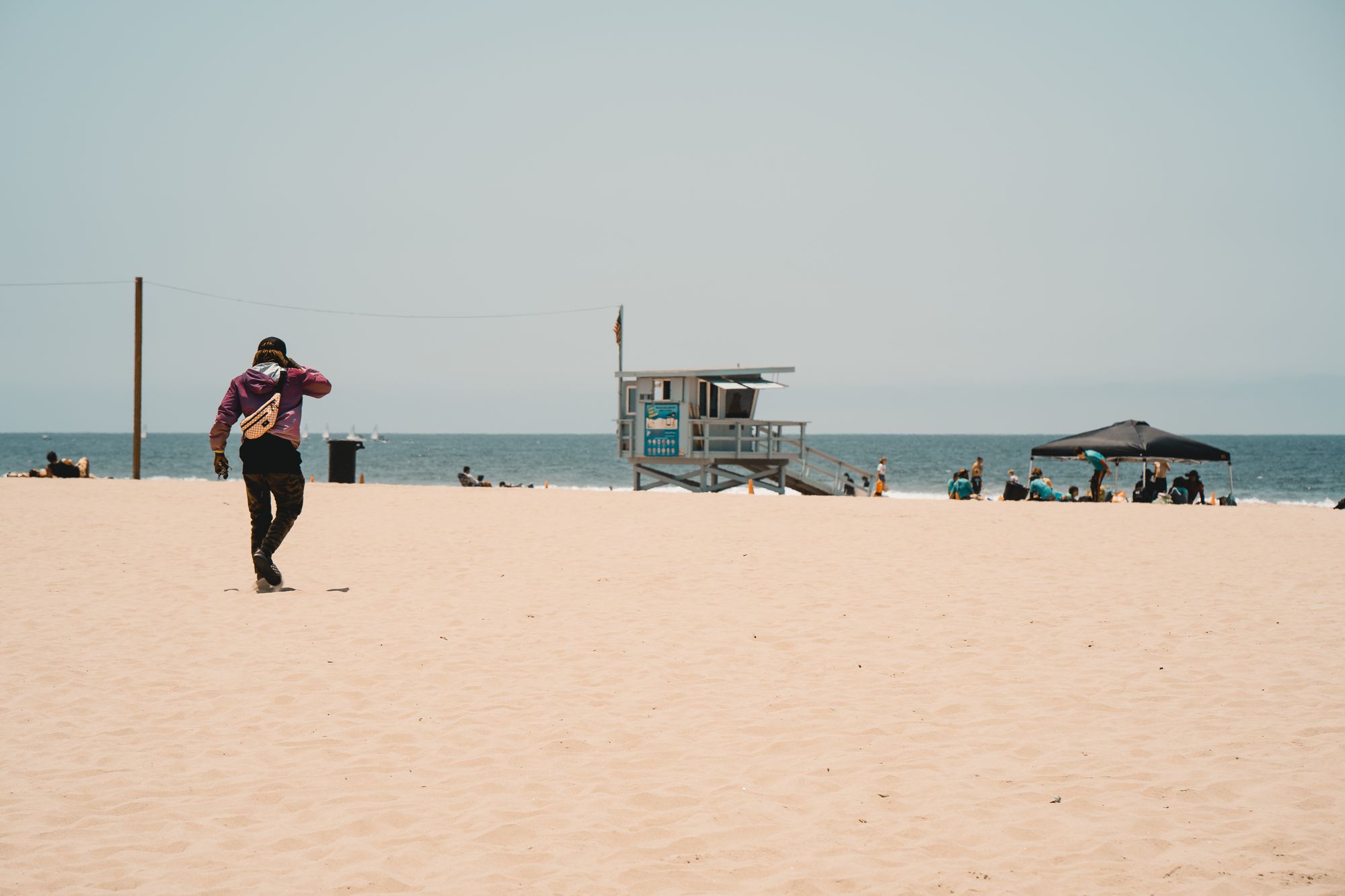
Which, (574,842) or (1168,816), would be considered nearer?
(574,842)

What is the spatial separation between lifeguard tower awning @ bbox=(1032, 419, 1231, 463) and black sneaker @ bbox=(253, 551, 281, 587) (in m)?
17.5

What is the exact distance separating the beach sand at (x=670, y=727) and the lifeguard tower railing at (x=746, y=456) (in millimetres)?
17342

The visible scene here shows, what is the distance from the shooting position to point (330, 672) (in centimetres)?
665

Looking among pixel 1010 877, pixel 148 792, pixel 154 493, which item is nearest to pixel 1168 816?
pixel 1010 877

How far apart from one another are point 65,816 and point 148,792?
1.12ft

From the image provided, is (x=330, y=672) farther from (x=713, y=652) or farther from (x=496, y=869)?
(x=496, y=869)

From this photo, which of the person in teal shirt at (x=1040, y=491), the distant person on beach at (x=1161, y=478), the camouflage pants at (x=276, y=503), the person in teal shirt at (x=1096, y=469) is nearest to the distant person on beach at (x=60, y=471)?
the camouflage pants at (x=276, y=503)

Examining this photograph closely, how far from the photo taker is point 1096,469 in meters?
24.8

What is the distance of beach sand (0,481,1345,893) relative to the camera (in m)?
3.79

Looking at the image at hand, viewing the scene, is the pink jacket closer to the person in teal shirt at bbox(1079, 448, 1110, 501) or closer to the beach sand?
the beach sand

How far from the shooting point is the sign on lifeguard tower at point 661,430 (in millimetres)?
29312

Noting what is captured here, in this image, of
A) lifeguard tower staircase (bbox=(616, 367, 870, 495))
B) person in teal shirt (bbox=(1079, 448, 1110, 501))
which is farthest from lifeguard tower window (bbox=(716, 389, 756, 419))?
person in teal shirt (bbox=(1079, 448, 1110, 501))

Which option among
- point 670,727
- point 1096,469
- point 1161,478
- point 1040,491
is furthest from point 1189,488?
point 670,727

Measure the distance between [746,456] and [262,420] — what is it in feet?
68.6
